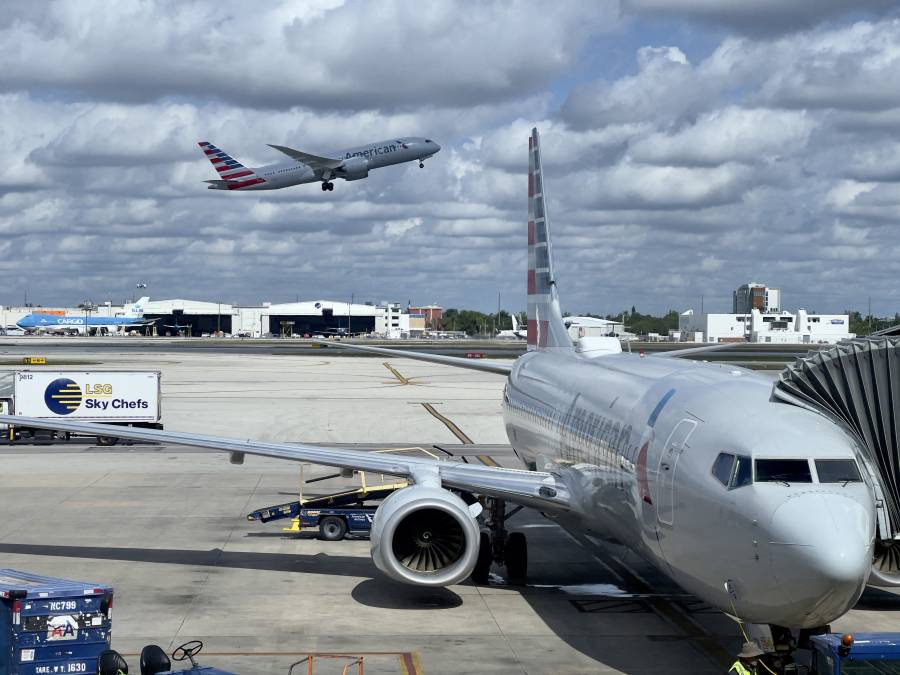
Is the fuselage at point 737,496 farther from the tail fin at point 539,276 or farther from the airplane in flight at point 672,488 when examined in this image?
the tail fin at point 539,276

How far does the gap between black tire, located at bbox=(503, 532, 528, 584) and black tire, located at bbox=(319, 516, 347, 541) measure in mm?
6119

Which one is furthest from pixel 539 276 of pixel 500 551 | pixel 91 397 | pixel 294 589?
pixel 91 397

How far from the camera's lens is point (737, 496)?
48.6 feet

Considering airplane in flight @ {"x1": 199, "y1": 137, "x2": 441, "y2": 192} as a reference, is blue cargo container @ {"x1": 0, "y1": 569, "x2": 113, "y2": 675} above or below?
below

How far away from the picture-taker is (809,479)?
14586mm

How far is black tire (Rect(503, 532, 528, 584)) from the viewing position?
971 inches

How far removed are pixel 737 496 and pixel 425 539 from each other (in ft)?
25.2

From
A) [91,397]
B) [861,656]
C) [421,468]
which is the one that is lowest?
[861,656]

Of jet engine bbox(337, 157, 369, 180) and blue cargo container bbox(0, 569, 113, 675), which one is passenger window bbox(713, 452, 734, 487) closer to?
blue cargo container bbox(0, 569, 113, 675)

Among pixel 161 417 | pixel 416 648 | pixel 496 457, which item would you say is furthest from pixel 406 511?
pixel 161 417

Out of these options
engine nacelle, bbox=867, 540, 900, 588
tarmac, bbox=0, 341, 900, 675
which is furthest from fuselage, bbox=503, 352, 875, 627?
engine nacelle, bbox=867, 540, 900, 588

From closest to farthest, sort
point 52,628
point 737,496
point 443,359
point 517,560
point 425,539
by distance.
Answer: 1. point 737,496
2. point 52,628
3. point 425,539
4. point 517,560
5. point 443,359

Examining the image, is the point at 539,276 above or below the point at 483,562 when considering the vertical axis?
above

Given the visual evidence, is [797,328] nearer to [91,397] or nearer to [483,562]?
[91,397]
